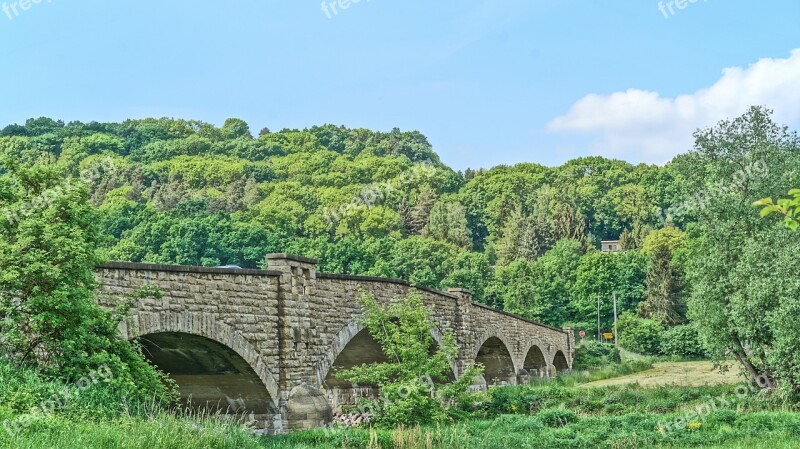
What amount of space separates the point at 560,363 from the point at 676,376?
47.8 feet

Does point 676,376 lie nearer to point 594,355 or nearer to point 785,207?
point 594,355

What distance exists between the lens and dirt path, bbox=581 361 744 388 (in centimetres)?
4131

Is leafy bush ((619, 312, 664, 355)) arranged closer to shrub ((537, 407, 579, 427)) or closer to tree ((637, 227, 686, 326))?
tree ((637, 227, 686, 326))

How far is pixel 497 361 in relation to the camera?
4541 centimetres

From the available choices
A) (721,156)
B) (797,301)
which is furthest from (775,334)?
(721,156)

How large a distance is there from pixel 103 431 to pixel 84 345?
8.49 feet

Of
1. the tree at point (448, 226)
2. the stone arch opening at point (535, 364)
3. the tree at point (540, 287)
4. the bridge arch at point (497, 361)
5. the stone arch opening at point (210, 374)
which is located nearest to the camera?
the stone arch opening at point (210, 374)

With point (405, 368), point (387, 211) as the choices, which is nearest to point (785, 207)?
point (405, 368)

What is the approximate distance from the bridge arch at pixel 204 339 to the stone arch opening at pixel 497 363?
24.7 m

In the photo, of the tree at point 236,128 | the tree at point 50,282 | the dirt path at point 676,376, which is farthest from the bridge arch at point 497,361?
the tree at point 236,128

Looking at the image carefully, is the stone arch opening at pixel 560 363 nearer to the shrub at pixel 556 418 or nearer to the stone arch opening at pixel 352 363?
the stone arch opening at pixel 352 363

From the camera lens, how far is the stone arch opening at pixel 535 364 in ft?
177

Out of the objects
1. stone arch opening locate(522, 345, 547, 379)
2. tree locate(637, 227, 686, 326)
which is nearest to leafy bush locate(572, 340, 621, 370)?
stone arch opening locate(522, 345, 547, 379)

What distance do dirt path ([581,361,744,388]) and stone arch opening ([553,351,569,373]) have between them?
5770 millimetres
